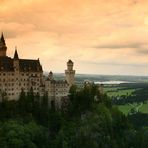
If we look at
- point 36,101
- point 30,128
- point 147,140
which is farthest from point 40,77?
point 147,140

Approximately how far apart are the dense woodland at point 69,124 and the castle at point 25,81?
9.48 feet

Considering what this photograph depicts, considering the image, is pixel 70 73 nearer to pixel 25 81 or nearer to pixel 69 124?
pixel 69 124

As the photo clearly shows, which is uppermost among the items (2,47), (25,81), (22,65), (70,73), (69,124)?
(2,47)

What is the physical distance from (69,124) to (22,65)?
2385 cm

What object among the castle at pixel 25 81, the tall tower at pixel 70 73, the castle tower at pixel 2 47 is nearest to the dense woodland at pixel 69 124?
the castle at pixel 25 81

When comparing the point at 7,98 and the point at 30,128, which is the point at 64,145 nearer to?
the point at 30,128

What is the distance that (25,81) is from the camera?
14988 cm

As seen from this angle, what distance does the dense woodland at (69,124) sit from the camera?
137750mm

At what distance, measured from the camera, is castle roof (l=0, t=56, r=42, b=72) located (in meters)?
147

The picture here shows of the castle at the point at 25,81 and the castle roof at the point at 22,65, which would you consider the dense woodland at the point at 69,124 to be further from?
the castle roof at the point at 22,65

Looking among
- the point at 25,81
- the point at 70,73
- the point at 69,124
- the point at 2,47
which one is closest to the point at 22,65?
the point at 25,81

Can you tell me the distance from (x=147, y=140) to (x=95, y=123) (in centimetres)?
3269

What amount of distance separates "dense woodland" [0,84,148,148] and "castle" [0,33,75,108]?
9.48ft

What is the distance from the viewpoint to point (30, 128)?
140250 mm
